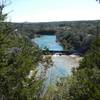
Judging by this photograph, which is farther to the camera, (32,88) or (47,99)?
(47,99)

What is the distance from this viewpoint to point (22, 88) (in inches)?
696

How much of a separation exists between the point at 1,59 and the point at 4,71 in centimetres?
54

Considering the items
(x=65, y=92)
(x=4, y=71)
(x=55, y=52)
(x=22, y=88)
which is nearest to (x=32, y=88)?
(x=22, y=88)

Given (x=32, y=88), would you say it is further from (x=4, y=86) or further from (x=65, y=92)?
(x=65, y=92)

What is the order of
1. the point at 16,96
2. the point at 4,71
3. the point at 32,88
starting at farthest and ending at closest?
A: 1. the point at 32,88
2. the point at 16,96
3. the point at 4,71

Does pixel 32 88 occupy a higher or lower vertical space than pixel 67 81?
higher

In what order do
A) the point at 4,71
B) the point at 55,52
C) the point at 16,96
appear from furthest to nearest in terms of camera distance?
1. the point at 55,52
2. the point at 16,96
3. the point at 4,71

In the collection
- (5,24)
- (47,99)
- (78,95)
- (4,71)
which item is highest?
(5,24)

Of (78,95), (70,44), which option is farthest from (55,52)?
(78,95)

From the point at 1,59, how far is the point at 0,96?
70.8 inches

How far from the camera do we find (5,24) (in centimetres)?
1614

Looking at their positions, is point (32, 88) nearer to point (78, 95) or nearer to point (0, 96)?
point (0, 96)

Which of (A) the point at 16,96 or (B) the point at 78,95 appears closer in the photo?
(A) the point at 16,96

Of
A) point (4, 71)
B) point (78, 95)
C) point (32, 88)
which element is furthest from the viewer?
point (78, 95)
